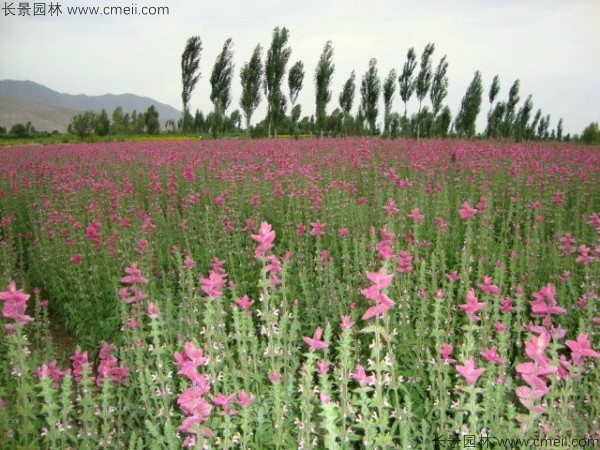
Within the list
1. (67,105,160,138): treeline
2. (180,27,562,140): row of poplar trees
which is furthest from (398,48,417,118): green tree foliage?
(67,105,160,138): treeline

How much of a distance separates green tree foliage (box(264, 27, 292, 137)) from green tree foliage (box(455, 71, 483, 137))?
520 inches

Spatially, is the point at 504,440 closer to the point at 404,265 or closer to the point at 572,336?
the point at 404,265

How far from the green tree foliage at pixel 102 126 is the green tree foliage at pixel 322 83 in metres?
17.8

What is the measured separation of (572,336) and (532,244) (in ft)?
4.03

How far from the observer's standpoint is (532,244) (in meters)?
4.70

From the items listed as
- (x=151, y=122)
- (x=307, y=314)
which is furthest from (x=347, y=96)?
(x=307, y=314)

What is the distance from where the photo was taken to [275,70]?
32.5 metres

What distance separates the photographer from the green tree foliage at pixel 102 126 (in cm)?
3975

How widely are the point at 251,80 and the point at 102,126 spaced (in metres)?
14.4

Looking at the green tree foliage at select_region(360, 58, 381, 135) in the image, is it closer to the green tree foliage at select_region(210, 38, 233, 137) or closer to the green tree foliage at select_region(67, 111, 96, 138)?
the green tree foliage at select_region(210, 38, 233, 137)

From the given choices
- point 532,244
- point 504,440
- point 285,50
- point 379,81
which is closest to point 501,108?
point 379,81

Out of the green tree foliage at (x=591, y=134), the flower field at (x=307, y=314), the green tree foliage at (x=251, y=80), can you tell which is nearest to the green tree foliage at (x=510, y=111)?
the green tree foliage at (x=591, y=134)

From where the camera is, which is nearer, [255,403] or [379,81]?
[255,403]

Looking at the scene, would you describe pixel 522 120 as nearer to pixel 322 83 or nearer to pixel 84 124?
pixel 322 83
